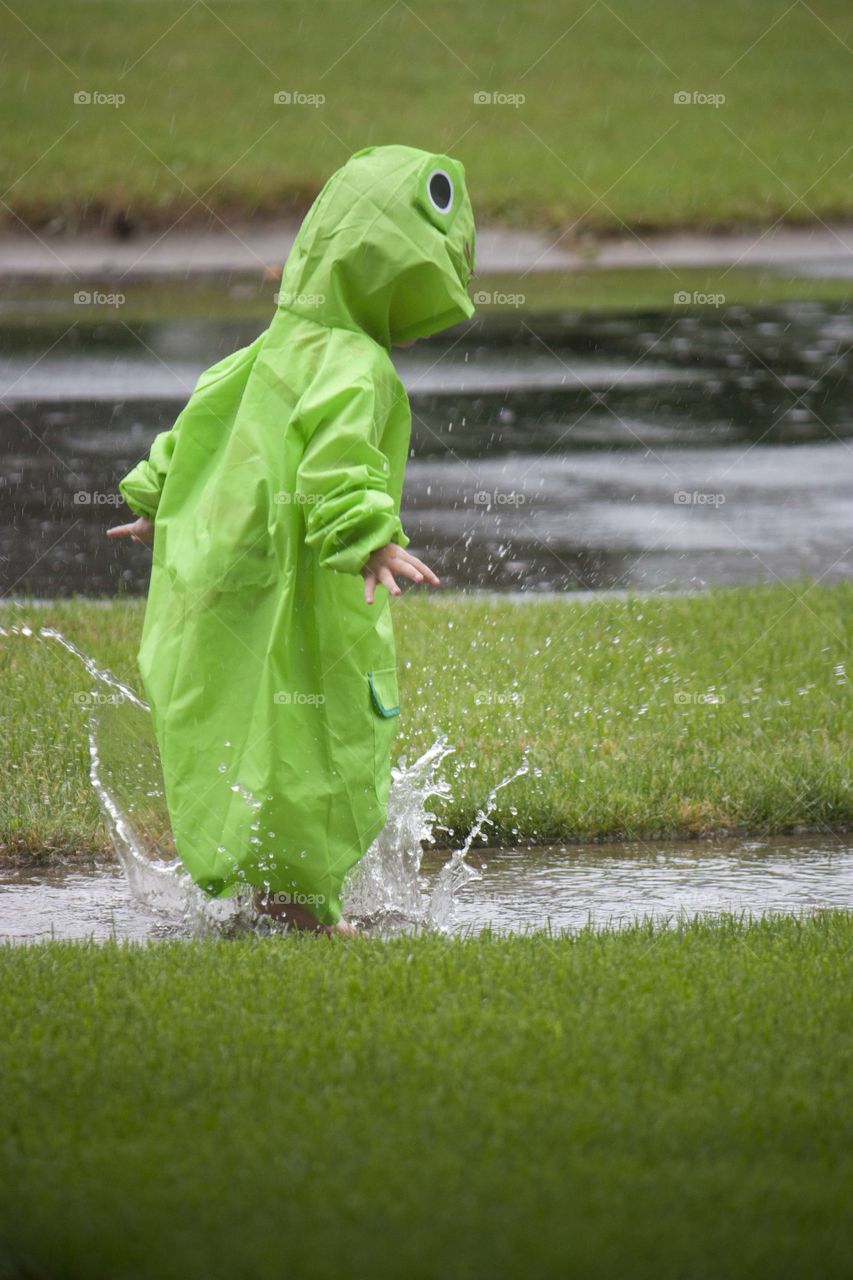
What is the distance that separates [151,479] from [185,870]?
105 centimetres

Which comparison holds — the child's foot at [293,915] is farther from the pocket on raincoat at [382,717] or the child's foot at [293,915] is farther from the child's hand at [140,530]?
the child's hand at [140,530]

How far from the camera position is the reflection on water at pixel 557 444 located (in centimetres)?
805

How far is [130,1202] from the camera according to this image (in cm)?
245

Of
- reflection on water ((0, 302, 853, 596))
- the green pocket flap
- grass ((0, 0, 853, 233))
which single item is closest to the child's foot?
the green pocket flap

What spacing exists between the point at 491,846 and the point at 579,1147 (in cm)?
220

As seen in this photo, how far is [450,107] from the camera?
71.1ft

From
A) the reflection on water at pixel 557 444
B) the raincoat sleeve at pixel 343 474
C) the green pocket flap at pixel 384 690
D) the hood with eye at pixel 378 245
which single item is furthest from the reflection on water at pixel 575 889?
the reflection on water at pixel 557 444

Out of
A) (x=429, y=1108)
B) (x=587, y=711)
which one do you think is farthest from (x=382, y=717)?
(x=587, y=711)

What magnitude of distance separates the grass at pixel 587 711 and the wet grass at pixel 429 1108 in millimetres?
1105

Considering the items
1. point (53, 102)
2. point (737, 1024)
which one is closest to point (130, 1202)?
point (737, 1024)

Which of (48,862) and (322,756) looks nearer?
(322,756)

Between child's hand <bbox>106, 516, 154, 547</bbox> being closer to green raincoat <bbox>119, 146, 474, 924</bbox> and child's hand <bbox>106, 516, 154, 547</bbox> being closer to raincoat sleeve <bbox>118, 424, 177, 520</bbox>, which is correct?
raincoat sleeve <bbox>118, 424, 177, 520</bbox>

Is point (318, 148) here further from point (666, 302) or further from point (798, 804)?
point (798, 804)

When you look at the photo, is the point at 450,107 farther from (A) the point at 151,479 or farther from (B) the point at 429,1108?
(B) the point at 429,1108
